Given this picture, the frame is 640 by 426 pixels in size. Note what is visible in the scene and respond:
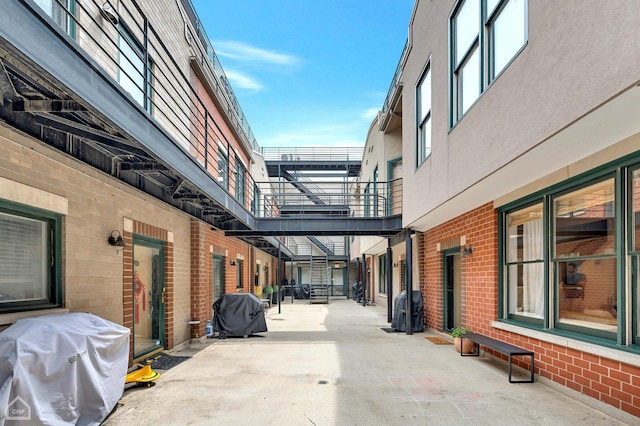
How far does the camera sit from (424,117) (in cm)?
877

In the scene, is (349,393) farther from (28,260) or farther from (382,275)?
(382,275)

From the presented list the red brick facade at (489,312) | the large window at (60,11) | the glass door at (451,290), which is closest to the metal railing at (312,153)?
the red brick facade at (489,312)

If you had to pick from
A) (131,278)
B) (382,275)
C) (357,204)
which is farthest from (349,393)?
(382,275)

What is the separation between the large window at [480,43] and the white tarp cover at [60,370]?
5.43 m

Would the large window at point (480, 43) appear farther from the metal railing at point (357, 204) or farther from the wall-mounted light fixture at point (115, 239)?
the wall-mounted light fixture at point (115, 239)

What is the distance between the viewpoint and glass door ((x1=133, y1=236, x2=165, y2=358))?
22.4 ft

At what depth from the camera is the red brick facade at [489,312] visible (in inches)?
165

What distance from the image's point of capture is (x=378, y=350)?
8.15m

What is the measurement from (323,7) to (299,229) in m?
7.44

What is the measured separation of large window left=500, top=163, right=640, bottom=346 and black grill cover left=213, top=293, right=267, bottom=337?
19.4 ft

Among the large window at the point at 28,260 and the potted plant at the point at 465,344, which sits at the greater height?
the large window at the point at 28,260

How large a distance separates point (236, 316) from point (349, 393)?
534 cm

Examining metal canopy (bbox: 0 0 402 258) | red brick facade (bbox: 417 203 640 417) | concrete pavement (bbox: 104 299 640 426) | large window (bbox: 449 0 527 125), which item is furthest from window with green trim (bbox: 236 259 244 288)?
large window (bbox: 449 0 527 125)

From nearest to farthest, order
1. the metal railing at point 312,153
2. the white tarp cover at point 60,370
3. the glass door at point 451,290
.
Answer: the white tarp cover at point 60,370, the glass door at point 451,290, the metal railing at point 312,153
